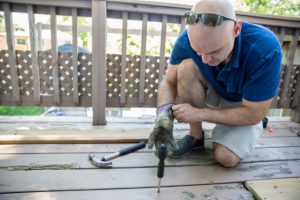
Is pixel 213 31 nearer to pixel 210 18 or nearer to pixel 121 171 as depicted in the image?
pixel 210 18

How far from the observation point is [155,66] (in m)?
2.09

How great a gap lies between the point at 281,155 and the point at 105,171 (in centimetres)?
116

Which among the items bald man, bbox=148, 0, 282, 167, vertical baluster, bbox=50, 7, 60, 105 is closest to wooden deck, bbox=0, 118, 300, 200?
bald man, bbox=148, 0, 282, 167

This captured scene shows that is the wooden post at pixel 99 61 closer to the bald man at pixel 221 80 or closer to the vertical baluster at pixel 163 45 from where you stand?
the vertical baluster at pixel 163 45

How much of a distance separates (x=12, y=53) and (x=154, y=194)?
61.0 inches

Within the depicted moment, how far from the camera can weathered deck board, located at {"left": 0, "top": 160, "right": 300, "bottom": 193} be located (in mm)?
1083

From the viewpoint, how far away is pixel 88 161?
1.32 m

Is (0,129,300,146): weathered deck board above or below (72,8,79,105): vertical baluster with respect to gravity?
below

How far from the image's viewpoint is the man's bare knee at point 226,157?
1320 mm

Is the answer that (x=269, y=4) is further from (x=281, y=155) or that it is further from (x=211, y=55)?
(x=211, y=55)

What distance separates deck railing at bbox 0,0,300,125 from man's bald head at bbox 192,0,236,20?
36.2 inches

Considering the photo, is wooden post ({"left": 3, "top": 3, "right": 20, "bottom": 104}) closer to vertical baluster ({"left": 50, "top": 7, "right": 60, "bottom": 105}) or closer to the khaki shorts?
vertical baluster ({"left": 50, "top": 7, "right": 60, "bottom": 105})

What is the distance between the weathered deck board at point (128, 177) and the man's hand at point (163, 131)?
0.51 feet

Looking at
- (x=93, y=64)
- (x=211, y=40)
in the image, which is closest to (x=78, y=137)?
(x=93, y=64)
